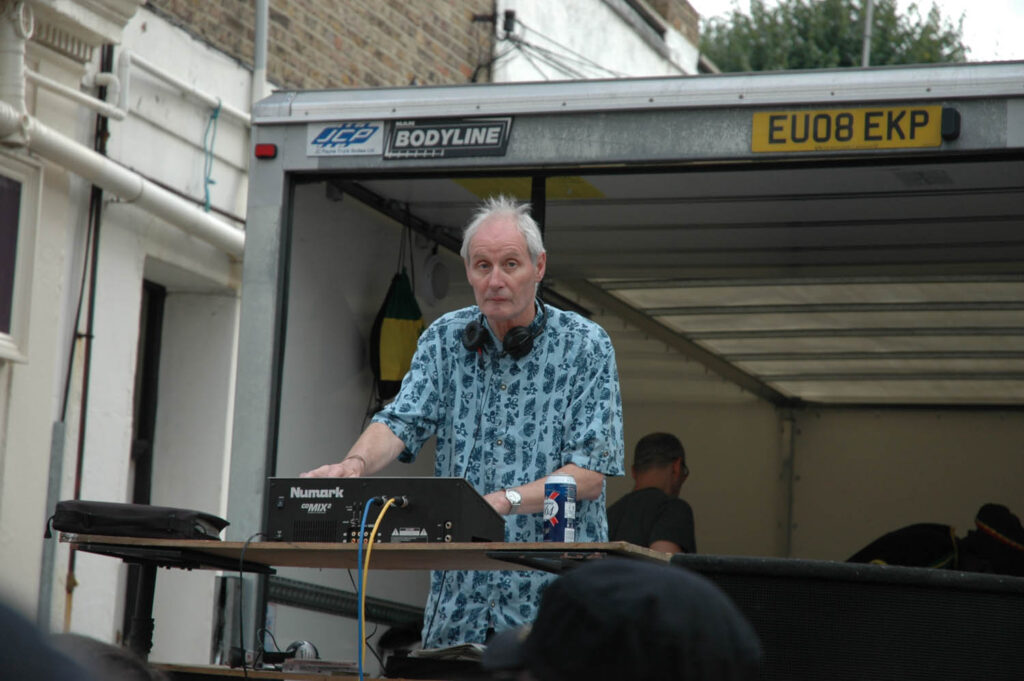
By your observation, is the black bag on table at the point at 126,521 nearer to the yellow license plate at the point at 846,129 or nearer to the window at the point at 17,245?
the yellow license plate at the point at 846,129

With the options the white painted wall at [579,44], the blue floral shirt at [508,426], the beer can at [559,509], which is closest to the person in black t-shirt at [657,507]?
the blue floral shirt at [508,426]

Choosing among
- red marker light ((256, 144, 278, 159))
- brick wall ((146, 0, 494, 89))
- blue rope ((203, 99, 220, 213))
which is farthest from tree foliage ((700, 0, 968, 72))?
red marker light ((256, 144, 278, 159))

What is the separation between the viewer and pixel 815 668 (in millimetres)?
3141

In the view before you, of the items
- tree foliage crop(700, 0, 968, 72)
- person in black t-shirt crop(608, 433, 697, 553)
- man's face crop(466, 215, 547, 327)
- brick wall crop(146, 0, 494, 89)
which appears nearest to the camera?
man's face crop(466, 215, 547, 327)

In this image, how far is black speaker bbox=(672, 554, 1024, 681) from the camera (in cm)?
310

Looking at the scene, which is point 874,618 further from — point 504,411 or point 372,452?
point 372,452

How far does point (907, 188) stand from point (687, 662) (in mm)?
4516

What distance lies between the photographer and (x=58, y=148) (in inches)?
278

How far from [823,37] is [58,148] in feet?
83.9

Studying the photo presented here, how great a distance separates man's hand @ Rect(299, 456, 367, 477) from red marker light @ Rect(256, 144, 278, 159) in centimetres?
168

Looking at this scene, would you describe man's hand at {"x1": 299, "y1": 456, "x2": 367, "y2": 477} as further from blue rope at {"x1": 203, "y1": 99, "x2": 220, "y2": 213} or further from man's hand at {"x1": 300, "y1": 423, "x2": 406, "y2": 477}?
blue rope at {"x1": 203, "y1": 99, "x2": 220, "y2": 213}

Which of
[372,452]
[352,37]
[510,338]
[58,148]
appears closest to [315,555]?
[372,452]

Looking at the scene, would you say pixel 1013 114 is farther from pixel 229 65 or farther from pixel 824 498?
pixel 824 498

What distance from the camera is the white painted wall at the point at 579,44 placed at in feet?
39.2
